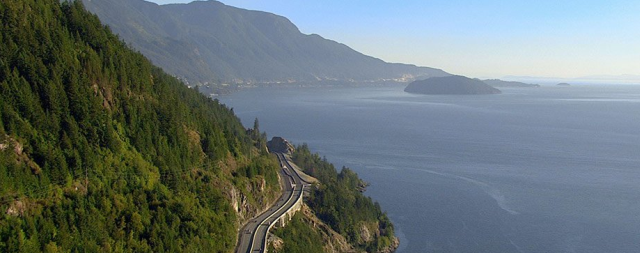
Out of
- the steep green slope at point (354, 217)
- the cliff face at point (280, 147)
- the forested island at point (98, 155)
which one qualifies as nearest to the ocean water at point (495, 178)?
the steep green slope at point (354, 217)

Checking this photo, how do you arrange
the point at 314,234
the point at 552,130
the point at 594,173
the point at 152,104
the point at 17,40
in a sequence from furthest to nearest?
the point at 552,130 → the point at 594,173 → the point at 314,234 → the point at 152,104 → the point at 17,40

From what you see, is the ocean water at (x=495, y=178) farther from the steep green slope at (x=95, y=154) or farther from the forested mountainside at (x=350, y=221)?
the steep green slope at (x=95, y=154)

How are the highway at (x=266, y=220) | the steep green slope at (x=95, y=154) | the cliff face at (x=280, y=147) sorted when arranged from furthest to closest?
the cliff face at (x=280, y=147)
the highway at (x=266, y=220)
the steep green slope at (x=95, y=154)

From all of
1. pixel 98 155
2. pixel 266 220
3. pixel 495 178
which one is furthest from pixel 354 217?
pixel 495 178

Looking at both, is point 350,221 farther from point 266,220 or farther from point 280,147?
point 280,147

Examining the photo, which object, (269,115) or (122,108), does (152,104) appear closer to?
(122,108)

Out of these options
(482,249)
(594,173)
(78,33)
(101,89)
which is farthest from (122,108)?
(594,173)

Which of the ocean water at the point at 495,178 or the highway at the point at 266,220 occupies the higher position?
the highway at the point at 266,220
